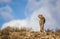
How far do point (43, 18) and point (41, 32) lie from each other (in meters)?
2.27

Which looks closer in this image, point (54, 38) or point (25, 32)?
point (54, 38)

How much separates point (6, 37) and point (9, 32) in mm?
1252

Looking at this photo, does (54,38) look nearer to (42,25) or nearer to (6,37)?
(42,25)

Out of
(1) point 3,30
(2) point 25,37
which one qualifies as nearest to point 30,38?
(2) point 25,37

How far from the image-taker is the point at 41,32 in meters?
27.0

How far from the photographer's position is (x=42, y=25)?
2831cm

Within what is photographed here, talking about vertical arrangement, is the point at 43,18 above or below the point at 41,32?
above

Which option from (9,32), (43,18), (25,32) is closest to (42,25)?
(43,18)

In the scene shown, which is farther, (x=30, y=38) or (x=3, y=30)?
(x=3, y=30)

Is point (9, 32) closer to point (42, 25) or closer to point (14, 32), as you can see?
point (14, 32)

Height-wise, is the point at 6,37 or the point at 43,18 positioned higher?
the point at 43,18

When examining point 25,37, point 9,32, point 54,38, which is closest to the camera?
point 54,38

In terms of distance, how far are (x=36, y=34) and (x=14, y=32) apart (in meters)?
3.20

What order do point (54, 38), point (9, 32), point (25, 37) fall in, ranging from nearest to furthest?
point (54, 38), point (25, 37), point (9, 32)
